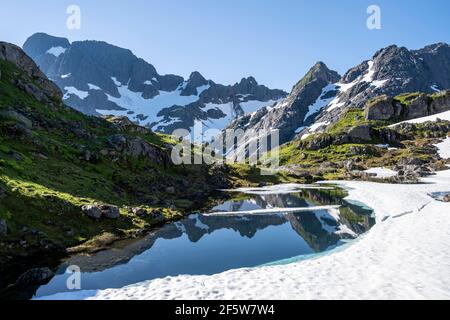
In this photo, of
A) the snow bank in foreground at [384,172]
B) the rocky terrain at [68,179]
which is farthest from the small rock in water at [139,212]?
the snow bank in foreground at [384,172]

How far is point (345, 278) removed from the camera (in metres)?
27.2

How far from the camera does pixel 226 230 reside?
54.0 meters

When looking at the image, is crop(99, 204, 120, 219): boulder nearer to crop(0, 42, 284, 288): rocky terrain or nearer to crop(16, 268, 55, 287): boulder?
crop(0, 42, 284, 288): rocky terrain

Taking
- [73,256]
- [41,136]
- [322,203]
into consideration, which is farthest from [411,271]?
[41,136]

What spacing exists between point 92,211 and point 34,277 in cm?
1629

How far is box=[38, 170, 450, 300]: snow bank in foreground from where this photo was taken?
78.7ft

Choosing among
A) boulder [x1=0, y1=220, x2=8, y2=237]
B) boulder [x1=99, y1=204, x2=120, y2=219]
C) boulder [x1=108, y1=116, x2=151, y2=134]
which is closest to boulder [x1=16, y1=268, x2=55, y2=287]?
boulder [x1=0, y1=220, x2=8, y2=237]

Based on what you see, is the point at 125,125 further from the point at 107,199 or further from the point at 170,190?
the point at 107,199

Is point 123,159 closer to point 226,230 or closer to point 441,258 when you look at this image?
point 226,230

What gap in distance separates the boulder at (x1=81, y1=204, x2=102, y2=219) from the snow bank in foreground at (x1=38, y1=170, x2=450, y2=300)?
1964 cm

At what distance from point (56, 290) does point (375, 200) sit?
64.5m

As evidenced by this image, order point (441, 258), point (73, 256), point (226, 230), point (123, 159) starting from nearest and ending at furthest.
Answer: point (441, 258), point (73, 256), point (226, 230), point (123, 159)

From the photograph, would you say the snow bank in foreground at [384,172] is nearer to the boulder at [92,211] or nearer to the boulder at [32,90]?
the boulder at [92,211]

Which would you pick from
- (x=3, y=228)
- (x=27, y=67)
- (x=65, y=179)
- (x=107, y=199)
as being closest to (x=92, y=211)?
(x=107, y=199)
